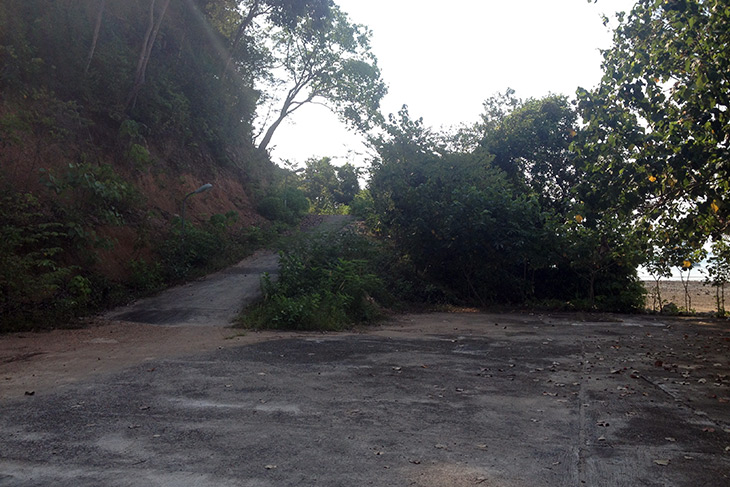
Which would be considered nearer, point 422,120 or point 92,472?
point 92,472

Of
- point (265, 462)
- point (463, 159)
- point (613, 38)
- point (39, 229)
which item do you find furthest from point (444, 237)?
point (265, 462)

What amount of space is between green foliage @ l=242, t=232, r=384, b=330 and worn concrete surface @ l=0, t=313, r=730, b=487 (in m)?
3.09

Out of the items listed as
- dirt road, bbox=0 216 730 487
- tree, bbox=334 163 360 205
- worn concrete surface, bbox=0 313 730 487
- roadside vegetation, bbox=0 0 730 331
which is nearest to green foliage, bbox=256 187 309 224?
roadside vegetation, bbox=0 0 730 331

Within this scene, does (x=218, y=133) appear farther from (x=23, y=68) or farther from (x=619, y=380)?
(x=619, y=380)

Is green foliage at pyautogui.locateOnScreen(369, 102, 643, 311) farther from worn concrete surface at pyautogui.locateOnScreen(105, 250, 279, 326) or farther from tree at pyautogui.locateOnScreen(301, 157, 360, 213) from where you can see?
tree at pyautogui.locateOnScreen(301, 157, 360, 213)

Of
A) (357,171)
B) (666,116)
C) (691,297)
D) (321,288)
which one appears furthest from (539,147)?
(666,116)

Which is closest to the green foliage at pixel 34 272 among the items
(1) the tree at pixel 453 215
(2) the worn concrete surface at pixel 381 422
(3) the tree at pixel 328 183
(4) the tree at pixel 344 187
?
(2) the worn concrete surface at pixel 381 422

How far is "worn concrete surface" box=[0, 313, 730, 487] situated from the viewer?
3.92 metres

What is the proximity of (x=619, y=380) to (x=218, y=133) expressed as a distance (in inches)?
843

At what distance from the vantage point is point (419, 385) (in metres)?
6.73

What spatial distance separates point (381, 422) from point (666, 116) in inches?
224

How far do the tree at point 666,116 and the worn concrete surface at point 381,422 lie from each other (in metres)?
2.45

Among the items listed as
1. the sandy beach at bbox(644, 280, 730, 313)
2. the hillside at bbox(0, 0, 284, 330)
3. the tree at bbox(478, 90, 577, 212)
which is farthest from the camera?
the tree at bbox(478, 90, 577, 212)

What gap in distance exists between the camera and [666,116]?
765 centimetres
